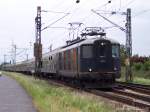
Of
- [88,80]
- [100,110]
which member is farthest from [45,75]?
[100,110]

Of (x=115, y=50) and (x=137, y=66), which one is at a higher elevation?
(x=115, y=50)

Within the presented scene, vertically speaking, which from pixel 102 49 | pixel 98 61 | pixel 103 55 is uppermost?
pixel 102 49

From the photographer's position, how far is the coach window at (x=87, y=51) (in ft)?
104

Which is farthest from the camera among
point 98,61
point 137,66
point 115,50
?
point 137,66

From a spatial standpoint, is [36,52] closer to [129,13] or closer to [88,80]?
[129,13]

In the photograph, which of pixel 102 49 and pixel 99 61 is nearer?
pixel 99 61

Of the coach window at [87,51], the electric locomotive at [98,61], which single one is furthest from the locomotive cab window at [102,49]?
the coach window at [87,51]

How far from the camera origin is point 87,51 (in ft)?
104

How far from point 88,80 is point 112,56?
6.66 feet

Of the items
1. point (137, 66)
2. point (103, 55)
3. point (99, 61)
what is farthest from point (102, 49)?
point (137, 66)

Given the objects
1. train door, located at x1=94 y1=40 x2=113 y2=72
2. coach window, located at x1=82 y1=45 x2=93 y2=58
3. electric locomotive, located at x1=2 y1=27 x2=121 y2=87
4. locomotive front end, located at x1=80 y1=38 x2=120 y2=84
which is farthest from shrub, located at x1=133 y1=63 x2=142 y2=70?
coach window, located at x1=82 y1=45 x2=93 y2=58

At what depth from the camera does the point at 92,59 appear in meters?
31.3

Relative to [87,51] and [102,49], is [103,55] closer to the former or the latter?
[102,49]

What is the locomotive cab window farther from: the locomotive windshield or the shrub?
the shrub
